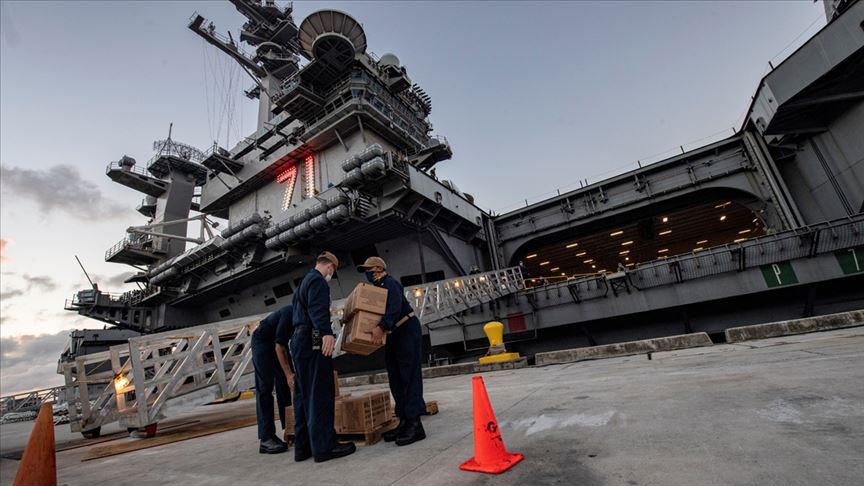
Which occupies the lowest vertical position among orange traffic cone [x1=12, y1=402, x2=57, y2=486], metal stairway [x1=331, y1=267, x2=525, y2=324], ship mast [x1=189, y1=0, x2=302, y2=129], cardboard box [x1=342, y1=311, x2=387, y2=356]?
orange traffic cone [x1=12, y1=402, x2=57, y2=486]

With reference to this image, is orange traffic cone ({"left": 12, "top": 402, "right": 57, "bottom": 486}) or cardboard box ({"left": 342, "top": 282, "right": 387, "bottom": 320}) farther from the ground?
cardboard box ({"left": 342, "top": 282, "right": 387, "bottom": 320})

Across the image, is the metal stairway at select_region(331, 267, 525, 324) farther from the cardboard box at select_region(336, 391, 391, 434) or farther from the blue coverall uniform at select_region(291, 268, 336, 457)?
Result: the blue coverall uniform at select_region(291, 268, 336, 457)

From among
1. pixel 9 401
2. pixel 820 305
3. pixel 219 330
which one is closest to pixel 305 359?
pixel 219 330

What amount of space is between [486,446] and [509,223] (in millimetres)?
21421

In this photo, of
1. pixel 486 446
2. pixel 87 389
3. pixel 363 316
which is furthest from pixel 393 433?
pixel 87 389

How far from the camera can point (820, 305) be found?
12516 mm

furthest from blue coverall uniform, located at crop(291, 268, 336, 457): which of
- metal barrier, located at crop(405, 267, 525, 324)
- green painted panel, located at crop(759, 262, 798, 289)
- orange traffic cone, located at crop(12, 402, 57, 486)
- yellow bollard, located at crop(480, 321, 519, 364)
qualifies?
green painted panel, located at crop(759, 262, 798, 289)

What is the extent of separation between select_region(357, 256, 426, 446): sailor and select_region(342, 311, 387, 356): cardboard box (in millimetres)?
60

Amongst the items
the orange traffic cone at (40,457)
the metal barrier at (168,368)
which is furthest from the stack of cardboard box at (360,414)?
the metal barrier at (168,368)

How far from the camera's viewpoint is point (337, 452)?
10.3ft

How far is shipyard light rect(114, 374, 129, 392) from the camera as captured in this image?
6.55 m

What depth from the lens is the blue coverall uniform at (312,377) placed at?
320cm

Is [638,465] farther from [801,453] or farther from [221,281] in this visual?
[221,281]

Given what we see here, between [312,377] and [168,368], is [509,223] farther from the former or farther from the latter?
[312,377]
